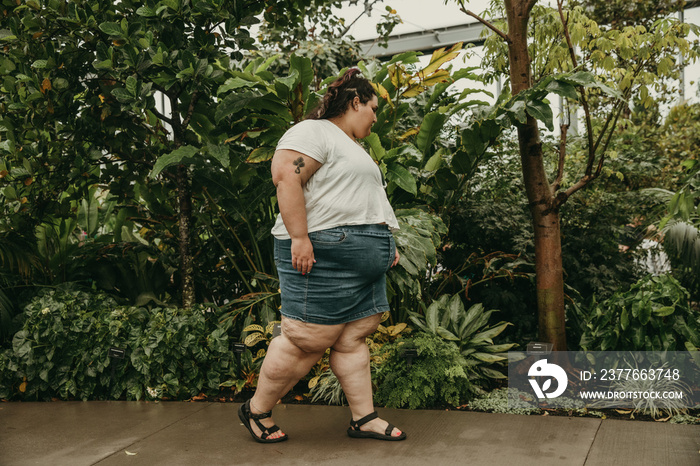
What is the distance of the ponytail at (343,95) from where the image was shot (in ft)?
8.82

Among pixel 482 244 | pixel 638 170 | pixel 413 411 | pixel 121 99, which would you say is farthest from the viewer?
pixel 638 170

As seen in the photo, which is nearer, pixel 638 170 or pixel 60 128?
pixel 60 128

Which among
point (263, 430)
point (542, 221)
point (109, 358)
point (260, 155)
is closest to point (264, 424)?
point (263, 430)

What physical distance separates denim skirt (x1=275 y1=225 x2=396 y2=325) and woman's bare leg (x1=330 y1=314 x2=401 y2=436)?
89 millimetres

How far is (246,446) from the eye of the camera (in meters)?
2.75

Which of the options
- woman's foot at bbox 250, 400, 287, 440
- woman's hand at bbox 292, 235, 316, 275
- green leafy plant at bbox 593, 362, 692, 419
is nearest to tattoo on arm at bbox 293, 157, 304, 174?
woman's hand at bbox 292, 235, 316, 275

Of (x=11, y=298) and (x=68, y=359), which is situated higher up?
(x=11, y=298)

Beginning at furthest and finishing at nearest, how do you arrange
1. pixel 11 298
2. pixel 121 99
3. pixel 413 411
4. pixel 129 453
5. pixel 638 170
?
pixel 638 170 < pixel 11 298 < pixel 121 99 < pixel 413 411 < pixel 129 453

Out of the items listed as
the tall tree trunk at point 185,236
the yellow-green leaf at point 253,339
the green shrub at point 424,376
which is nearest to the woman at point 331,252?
the green shrub at point 424,376

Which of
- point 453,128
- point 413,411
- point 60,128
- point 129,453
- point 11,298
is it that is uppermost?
point 60,128

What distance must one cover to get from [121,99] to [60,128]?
36.1 inches

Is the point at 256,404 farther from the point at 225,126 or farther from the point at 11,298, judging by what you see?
the point at 11,298

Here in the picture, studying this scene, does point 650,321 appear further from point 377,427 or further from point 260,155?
point 260,155

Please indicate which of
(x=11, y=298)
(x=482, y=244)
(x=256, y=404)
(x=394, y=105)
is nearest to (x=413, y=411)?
(x=256, y=404)
